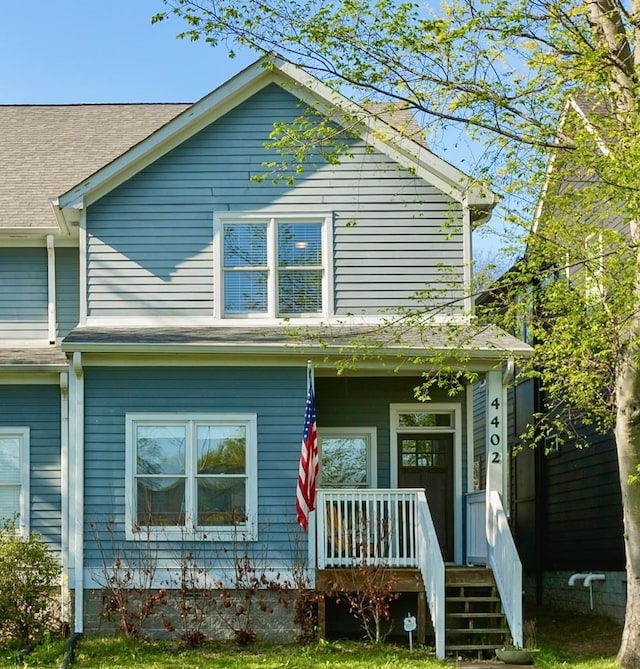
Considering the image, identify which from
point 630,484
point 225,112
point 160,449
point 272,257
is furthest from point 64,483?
point 630,484

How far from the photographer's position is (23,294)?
17.3 meters

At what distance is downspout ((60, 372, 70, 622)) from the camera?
15625 mm

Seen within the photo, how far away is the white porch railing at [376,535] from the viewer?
47.9ft

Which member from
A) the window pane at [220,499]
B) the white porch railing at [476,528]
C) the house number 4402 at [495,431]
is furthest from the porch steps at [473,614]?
the window pane at [220,499]

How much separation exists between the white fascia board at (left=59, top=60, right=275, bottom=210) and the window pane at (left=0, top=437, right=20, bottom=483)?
3.40 meters

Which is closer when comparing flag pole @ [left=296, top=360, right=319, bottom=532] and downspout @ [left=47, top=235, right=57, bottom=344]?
flag pole @ [left=296, top=360, right=319, bottom=532]

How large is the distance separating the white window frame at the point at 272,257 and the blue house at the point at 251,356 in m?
0.03

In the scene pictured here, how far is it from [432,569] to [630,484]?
2.63 m

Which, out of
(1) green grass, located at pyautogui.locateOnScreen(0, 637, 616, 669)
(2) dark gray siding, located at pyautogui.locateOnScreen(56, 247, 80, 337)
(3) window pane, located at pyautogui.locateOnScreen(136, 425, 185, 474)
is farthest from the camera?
(2) dark gray siding, located at pyautogui.locateOnScreen(56, 247, 80, 337)

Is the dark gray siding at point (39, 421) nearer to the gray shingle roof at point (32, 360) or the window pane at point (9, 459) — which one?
the window pane at point (9, 459)

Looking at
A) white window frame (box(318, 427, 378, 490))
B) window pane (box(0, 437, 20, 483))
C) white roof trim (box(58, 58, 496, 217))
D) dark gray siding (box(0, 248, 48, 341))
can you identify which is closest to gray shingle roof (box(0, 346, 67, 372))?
dark gray siding (box(0, 248, 48, 341))

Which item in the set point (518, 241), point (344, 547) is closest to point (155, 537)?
point (344, 547)

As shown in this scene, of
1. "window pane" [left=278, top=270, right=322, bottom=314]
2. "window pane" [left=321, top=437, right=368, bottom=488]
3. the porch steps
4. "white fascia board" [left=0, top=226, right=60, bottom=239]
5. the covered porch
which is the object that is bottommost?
the porch steps

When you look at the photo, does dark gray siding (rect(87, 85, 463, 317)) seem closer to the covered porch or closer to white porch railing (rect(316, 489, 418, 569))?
white porch railing (rect(316, 489, 418, 569))
